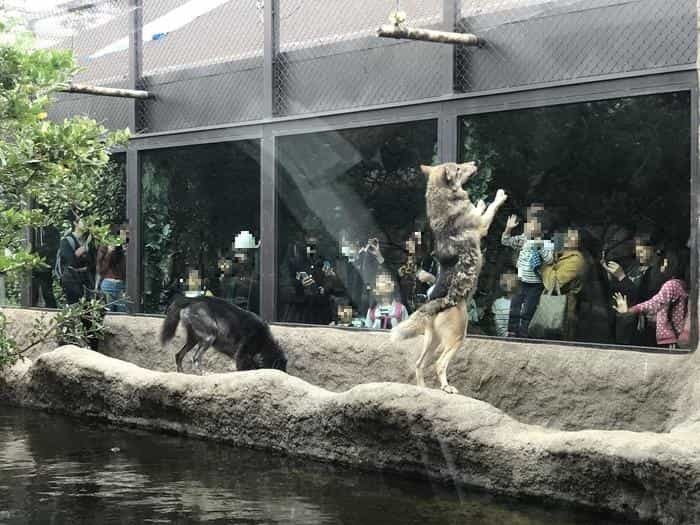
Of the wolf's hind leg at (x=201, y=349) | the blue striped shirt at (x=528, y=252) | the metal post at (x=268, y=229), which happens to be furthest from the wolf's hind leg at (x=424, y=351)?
the metal post at (x=268, y=229)

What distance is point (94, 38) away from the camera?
1659 cm

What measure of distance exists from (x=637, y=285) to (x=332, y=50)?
493 centimetres

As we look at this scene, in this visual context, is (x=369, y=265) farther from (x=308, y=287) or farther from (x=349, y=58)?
(x=349, y=58)

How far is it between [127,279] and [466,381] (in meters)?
6.77

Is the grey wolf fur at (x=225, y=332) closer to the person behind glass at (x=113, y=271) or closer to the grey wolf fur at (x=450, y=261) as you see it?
the grey wolf fur at (x=450, y=261)

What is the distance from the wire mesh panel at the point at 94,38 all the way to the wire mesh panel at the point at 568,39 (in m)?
6.26

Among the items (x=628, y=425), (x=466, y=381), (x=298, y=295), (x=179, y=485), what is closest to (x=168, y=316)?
(x=298, y=295)

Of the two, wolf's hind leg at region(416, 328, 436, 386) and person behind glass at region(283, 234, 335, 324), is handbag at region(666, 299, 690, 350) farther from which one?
person behind glass at region(283, 234, 335, 324)

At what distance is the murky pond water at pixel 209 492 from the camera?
7586mm

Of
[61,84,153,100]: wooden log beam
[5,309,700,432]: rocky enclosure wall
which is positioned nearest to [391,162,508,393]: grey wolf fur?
[5,309,700,432]: rocky enclosure wall

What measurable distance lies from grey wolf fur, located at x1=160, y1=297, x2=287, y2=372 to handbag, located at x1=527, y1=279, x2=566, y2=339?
117 inches

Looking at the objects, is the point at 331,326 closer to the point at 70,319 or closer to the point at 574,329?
the point at 574,329

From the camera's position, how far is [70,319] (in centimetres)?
871

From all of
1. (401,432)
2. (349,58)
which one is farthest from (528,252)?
(349,58)
